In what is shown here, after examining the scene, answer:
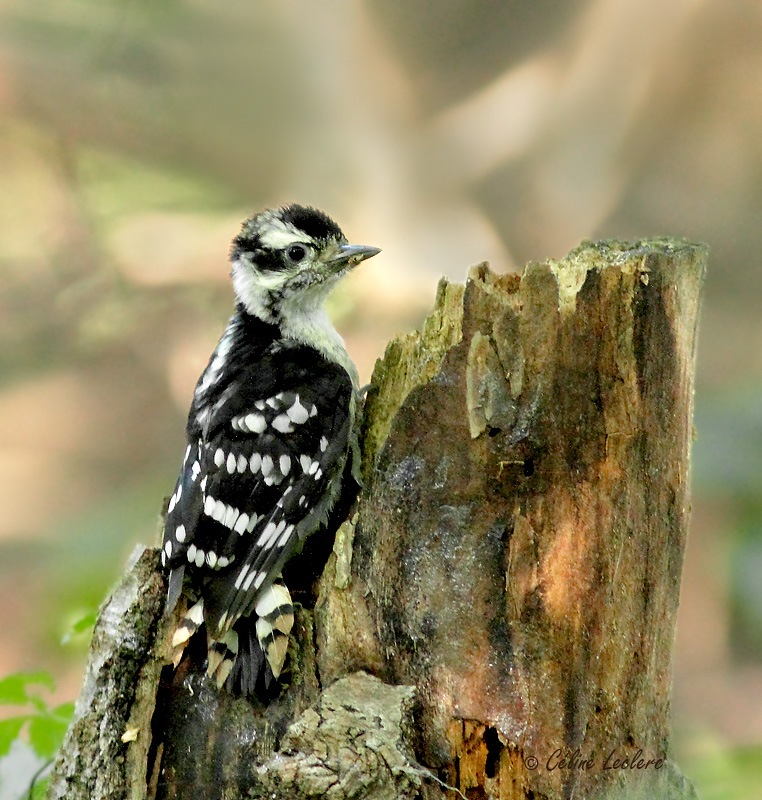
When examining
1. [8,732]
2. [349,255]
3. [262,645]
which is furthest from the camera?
[349,255]

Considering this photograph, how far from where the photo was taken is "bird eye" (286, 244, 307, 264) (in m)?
3.79

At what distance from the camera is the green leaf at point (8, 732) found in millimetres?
Result: 3098

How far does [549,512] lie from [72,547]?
3.98 meters

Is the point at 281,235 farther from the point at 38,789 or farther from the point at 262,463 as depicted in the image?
the point at 38,789

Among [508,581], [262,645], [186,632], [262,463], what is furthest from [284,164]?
[508,581]

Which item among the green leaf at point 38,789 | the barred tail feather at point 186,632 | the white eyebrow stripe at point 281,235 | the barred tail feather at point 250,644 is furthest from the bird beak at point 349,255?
the green leaf at point 38,789

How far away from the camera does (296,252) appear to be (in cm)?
380

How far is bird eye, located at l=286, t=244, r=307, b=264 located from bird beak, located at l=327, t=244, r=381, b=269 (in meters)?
0.10

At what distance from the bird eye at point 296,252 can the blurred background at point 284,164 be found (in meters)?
2.52

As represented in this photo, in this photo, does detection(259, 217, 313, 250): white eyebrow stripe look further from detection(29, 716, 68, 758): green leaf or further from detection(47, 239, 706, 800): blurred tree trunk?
detection(29, 716, 68, 758): green leaf

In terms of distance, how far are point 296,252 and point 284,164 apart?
9.63ft

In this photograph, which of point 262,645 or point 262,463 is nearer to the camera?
point 262,645

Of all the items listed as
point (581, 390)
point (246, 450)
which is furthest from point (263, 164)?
point (581, 390)

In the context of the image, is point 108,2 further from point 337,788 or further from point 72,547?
point 337,788
